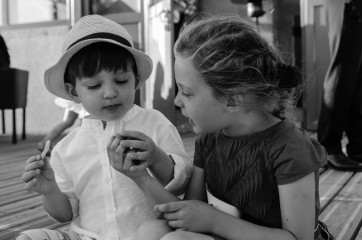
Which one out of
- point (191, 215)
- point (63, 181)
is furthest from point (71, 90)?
point (191, 215)

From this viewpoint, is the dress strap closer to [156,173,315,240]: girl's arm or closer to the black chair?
[156,173,315,240]: girl's arm

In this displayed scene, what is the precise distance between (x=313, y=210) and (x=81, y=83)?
0.52 meters

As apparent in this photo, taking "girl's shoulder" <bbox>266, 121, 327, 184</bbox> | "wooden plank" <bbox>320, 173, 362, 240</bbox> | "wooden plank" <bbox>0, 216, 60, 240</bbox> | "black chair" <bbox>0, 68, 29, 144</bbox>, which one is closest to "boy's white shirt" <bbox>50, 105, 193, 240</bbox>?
"girl's shoulder" <bbox>266, 121, 327, 184</bbox>

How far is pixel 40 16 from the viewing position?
4711 mm

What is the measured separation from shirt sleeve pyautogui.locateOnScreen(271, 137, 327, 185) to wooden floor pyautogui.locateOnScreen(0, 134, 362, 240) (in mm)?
482

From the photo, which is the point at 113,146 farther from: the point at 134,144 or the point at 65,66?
the point at 65,66

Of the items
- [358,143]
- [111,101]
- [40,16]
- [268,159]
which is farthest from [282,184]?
[40,16]

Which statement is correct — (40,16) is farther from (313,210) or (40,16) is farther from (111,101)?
(313,210)

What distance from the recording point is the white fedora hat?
993 millimetres

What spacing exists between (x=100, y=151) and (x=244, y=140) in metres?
0.31

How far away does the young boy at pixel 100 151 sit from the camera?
38.6 inches

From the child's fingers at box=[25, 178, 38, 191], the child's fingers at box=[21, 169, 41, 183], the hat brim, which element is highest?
the hat brim

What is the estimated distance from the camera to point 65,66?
1.04 metres

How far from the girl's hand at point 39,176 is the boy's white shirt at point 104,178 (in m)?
0.08
